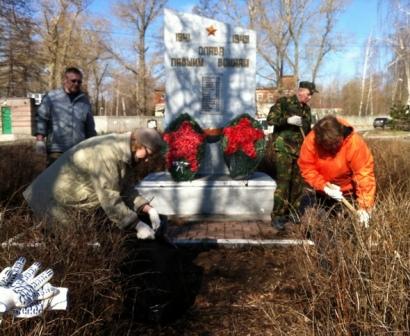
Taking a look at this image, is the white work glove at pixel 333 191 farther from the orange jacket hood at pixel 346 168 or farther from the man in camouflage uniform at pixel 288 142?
the man in camouflage uniform at pixel 288 142

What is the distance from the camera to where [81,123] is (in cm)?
497

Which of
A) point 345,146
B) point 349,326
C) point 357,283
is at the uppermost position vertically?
point 345,146

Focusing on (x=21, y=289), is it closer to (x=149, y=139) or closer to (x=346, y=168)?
(x=149, y=139)

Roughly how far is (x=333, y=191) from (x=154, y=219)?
4.67 ft

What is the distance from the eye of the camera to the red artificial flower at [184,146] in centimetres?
626

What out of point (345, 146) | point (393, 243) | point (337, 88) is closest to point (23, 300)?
point (393, 243)

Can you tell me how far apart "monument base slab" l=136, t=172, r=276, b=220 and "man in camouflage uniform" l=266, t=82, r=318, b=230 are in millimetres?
713

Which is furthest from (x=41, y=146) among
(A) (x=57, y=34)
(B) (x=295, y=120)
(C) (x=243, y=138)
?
(A) (x=57, y=34)

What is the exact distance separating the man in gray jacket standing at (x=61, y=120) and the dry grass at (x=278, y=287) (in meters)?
1.32

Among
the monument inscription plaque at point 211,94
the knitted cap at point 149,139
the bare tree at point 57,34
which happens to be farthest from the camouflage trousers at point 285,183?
the bare tree at point 57,34

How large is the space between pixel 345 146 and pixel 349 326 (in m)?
1.81

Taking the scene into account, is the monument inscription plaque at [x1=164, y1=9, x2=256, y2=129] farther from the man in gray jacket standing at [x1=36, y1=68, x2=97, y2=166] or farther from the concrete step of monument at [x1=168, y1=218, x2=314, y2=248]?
the man in gray jacket standing at [x1=36, y1=68, x2=97, y2=166]

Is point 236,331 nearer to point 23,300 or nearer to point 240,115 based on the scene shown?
point 23,300

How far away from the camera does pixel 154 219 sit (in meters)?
3.38
